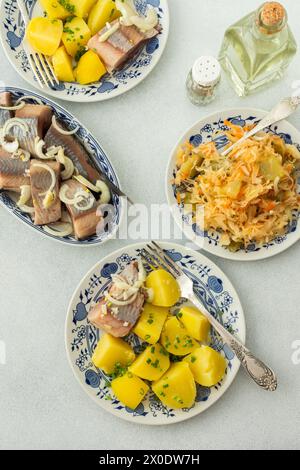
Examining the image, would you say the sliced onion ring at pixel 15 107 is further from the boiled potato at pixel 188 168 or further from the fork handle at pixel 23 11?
the boiled potato at pixel 188 168

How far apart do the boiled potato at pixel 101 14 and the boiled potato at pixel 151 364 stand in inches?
54.9

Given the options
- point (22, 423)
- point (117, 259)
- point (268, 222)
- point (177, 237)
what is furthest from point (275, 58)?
point (22, 423)

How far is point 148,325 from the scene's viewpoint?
236 centimetres

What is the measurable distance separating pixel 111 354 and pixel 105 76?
121 centimetres

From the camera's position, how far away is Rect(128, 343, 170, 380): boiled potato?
2346 mm

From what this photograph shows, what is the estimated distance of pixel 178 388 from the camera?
2.32m

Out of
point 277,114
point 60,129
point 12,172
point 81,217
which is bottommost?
point 81,217

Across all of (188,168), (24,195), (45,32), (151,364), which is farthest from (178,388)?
(45,32)

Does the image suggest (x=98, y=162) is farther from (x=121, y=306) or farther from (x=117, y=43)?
(x=121, y=306)

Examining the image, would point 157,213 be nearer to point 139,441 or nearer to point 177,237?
point 177,237

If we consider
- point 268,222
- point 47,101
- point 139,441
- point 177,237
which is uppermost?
point 47,101

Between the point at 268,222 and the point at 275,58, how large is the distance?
0.69 meters

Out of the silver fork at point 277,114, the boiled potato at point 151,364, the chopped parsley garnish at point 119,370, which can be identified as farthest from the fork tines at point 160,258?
the silver fork at point 277,114

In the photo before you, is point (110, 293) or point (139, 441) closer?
point (110, 293)
